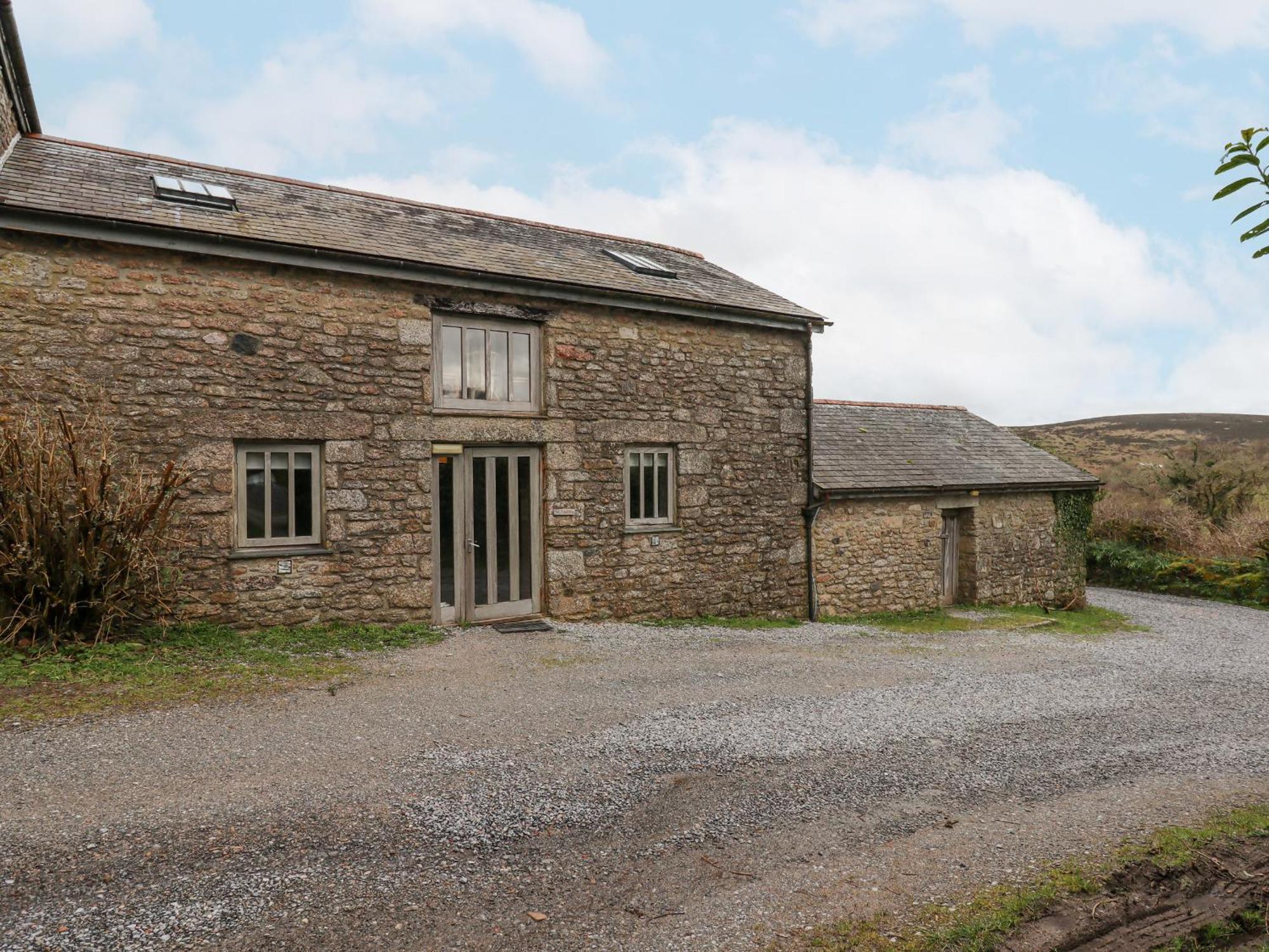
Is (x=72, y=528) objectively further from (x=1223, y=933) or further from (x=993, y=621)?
(x=993, y=621)

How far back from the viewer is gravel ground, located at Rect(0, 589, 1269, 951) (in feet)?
10.8

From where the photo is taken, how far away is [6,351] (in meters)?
7.27

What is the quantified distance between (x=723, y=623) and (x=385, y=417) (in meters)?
5.16

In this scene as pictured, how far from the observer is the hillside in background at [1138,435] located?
3488cm

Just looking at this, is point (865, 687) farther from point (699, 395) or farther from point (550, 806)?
point (699, 395)

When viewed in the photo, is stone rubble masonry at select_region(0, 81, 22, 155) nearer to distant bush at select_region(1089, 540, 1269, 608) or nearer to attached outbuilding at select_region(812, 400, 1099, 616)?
attached outbuilding at select_region(812, 400, 1099, 616)

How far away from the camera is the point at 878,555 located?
13211mm

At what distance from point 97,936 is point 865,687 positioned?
604 centimetres

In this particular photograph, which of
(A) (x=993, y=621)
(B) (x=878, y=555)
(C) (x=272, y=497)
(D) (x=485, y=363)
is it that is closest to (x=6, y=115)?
(C) (x=272, y=497)

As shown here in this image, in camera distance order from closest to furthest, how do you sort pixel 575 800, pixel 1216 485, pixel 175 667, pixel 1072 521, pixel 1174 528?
pixel 575 800 < pixel 175 667 < pixel 1072 521 < pixel 1174 528 < pixel 1216 485

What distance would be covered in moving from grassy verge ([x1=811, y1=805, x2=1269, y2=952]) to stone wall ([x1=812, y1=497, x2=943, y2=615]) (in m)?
8.28

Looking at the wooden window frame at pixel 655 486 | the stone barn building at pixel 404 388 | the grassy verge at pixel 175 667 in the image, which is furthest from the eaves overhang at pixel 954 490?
the grassy verge at pixel 175 667

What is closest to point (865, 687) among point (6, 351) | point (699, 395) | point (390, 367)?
point (699, 395)

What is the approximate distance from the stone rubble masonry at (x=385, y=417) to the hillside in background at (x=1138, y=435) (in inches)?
946
